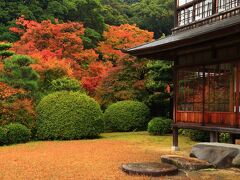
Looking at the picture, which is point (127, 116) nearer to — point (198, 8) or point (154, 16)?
point (198, 8)

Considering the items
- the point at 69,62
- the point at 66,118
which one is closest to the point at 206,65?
the point at 66,118

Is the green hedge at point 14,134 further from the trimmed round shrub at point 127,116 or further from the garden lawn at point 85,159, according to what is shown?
the trimmed round shrub at point 127,116

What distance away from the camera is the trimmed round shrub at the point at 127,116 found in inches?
912

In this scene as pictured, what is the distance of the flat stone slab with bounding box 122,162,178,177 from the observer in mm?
9547

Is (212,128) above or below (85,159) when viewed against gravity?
above

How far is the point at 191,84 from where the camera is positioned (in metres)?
14.0

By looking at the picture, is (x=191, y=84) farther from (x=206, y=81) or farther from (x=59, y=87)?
(x=59, y=87)

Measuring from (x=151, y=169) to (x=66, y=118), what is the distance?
995cm

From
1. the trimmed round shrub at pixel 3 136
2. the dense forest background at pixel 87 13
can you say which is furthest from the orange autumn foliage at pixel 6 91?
the dense forest background at pixel 87 13

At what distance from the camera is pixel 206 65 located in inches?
523

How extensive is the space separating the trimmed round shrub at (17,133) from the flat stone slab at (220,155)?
9.61 metres

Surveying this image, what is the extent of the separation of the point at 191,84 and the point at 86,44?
20.0m

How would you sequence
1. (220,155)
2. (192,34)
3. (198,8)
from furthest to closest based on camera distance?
1. (198,8)
2. (192,34)
3. (220,155)

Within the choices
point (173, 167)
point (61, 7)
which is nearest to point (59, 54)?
point (61, 7)
